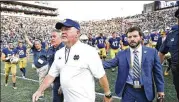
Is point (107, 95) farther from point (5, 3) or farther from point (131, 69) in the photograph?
point (5, 3)

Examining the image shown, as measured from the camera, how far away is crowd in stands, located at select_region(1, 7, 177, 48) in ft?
161

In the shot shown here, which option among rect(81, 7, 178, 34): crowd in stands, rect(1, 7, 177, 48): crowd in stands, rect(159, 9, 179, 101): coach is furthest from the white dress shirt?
rect(81, 7, 178, 34): crowd in stands

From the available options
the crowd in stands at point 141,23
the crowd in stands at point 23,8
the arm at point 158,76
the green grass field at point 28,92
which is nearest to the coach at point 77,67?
the arm at point 158,76

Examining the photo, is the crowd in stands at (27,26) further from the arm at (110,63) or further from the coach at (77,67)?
the coach at (77,67)

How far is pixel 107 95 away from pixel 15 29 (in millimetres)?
53123

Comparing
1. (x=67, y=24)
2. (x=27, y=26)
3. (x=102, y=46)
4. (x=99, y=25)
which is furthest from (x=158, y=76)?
(x=27, y=26)

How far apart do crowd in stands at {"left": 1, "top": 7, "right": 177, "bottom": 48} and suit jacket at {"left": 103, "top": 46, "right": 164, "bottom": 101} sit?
136ft

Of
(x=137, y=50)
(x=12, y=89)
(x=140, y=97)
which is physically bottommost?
(x=12, y=89)

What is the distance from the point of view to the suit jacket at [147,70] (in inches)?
176

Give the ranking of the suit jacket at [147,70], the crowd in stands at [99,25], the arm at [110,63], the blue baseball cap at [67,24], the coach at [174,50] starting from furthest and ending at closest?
the crowd in stands at [99,25] → the coach at [174,50] → the arm at [110,63] → the suit jacket at [147,70] → the blue baseball cap at [67,24]

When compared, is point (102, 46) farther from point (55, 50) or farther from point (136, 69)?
point (136, 69)

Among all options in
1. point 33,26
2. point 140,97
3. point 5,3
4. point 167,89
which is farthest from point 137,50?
point 5,3

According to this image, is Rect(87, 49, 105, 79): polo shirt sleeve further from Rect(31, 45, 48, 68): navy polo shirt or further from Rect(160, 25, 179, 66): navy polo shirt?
Rect(31, 45, 48, 68): navy polo shirt

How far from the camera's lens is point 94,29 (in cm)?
5825
